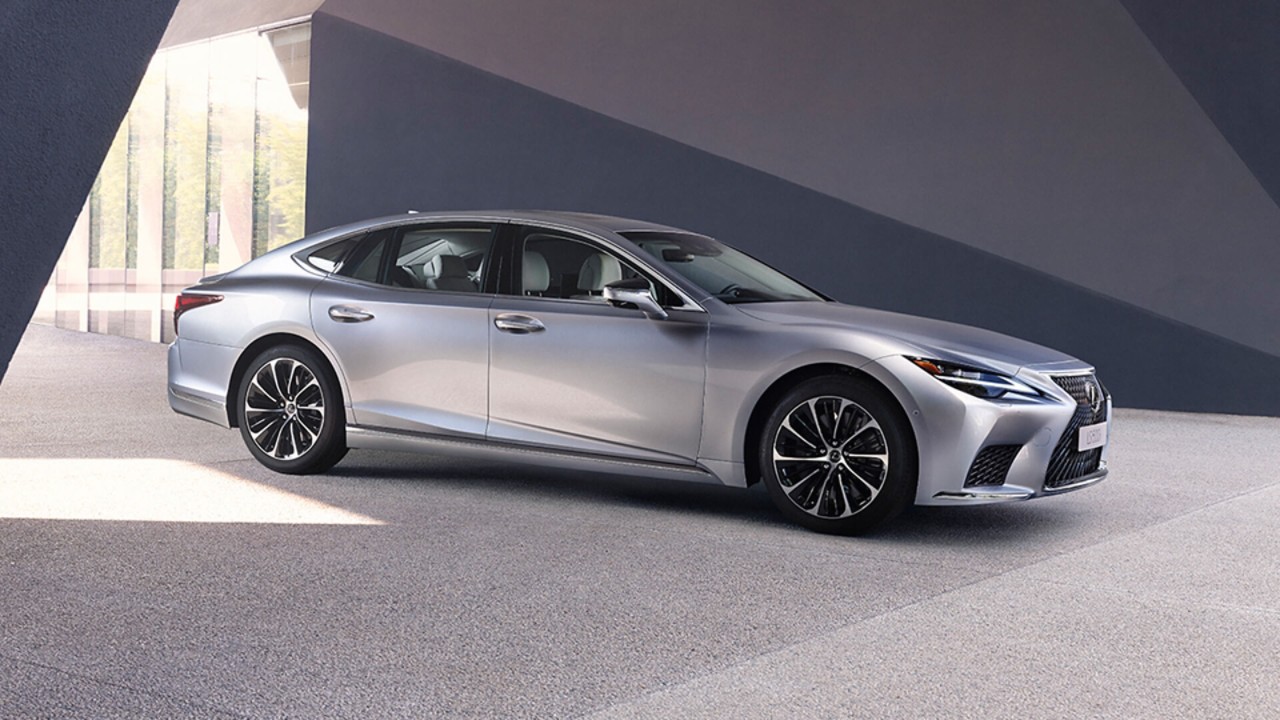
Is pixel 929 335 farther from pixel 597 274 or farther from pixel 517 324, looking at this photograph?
pixel 517 324

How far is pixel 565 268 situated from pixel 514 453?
1.02m

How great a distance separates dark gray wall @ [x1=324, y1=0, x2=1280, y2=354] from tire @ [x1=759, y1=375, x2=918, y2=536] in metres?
7.49

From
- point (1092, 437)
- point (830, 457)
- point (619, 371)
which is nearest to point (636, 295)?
point (619, 371)

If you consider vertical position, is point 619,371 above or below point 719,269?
below

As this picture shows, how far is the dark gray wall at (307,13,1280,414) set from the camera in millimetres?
12609

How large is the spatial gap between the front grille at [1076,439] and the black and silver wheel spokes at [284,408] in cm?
395

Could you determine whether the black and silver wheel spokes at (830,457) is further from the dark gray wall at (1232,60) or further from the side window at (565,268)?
the dark gray wall at (1232,60)

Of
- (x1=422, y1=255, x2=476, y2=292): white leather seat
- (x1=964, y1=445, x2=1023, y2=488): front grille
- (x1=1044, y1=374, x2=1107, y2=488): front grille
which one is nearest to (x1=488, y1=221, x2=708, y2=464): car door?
(x1=422, y1=255, x2=476, y2=292): white leather seat

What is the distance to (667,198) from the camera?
14734mm

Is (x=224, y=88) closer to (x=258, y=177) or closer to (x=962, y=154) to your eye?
(x=258, y=177)

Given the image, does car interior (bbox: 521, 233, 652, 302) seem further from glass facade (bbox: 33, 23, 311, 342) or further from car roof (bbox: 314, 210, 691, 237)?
glass facade (bbox: 33, 23, 311, 342)

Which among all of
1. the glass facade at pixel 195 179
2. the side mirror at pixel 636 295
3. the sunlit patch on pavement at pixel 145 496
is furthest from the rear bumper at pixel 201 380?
the glass facade at pixel 195 179

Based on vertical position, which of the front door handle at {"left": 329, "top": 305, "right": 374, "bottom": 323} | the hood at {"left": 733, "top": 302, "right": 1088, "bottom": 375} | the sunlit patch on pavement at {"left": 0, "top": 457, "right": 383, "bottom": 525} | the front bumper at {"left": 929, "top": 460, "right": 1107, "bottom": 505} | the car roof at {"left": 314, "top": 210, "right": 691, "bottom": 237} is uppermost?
the car roof at {"left": 314, "top": 210, "right": 691, "bottom": 237}

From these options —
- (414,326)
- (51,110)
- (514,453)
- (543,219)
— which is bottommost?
(514,453)
